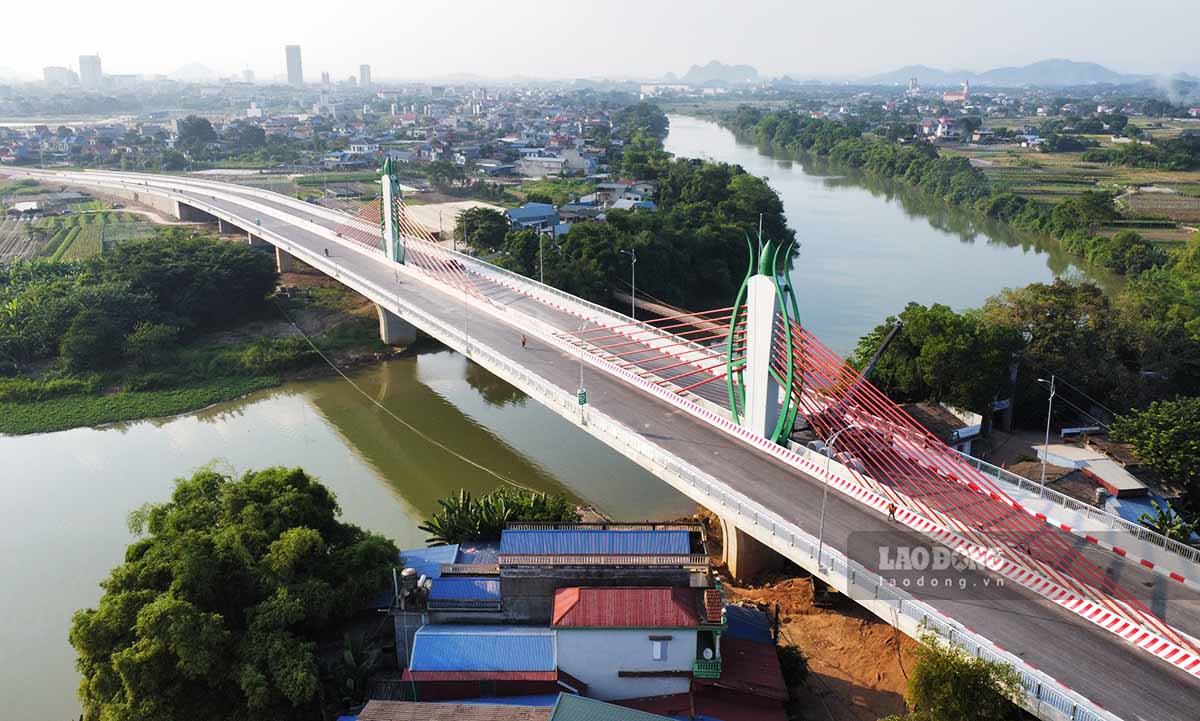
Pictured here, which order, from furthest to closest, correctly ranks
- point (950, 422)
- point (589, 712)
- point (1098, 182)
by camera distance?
point (1098, 182)
point (950, 422)
point (589, 712)

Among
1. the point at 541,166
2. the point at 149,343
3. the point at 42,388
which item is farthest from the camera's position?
the point at 541,166

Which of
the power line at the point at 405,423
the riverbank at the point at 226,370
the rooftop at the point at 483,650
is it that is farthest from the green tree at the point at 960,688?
the riverbank at the point at 226,370

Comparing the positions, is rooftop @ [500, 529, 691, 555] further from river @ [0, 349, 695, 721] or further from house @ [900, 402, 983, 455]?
house @ [900, 402, 983, 455]

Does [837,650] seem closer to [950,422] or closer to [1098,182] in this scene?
[950,422]

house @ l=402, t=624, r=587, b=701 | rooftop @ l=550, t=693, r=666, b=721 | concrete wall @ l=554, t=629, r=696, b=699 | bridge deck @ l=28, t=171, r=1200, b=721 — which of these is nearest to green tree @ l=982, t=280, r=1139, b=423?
bridge deck @ l=28, t=171, r=1200, b=721

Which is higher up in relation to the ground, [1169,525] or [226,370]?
[1169,525]

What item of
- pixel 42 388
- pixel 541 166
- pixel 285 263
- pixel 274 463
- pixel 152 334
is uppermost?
pixel 541 166

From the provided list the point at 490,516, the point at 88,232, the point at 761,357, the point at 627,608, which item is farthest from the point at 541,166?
the point at 627,608
